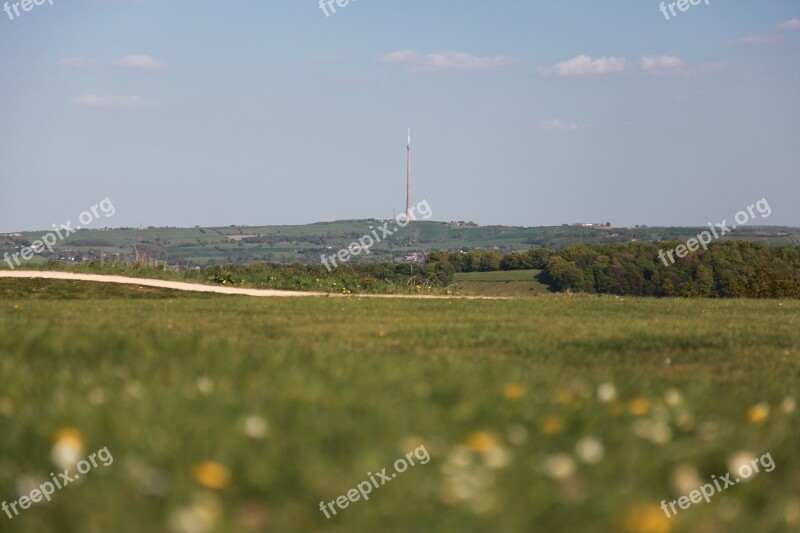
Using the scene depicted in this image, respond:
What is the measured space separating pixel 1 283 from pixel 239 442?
1005 inches

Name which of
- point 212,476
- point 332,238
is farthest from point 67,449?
point 332,238

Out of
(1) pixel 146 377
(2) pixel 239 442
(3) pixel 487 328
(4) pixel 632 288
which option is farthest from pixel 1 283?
(4) pixel 632 288

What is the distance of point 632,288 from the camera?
70688 millimetres

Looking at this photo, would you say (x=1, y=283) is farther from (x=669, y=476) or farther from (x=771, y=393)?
(x=669, y=476)

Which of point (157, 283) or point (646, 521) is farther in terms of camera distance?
point (157, 283)

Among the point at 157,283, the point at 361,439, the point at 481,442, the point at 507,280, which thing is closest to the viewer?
the point at 481,442

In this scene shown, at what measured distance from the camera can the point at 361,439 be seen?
4.87m

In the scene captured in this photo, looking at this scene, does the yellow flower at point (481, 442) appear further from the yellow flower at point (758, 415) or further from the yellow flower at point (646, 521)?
the yellow flower at point (758, 415)

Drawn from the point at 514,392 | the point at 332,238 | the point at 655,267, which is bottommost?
the point at 655,267

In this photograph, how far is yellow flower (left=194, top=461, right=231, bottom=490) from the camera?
156 inches

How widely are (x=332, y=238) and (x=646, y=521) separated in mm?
138292

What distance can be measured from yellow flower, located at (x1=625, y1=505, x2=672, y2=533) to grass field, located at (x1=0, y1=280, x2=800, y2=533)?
1cm

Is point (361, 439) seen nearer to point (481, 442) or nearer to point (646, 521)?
point (481, 442)

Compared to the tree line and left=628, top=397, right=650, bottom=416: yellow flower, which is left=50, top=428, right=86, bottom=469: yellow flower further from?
the tree line
